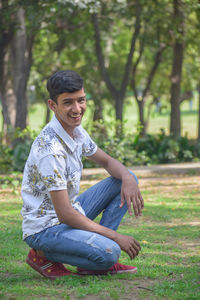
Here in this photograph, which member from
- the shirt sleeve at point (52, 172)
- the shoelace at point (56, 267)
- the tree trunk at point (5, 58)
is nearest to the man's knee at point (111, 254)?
the shoelace at point (56, 267)

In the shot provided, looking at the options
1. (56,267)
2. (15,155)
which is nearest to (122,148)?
(15,155)

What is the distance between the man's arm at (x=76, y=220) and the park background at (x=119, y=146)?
11.8 inches

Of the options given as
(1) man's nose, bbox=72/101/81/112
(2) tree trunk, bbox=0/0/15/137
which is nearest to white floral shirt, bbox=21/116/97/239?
(1) man's nose, bbox=72/101/81/112

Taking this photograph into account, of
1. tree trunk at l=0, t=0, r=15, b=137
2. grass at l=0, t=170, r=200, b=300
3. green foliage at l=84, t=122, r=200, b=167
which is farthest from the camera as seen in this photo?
tree trunk at l=0, t=0, r=15, b=137

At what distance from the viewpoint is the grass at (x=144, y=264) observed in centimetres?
362

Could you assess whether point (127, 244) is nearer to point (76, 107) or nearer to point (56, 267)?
point (56, 267)

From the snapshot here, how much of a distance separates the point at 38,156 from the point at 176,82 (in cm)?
1168

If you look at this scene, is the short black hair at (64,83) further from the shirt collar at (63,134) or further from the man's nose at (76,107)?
the shirt collar at (63,134)

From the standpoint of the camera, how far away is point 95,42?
14141mm

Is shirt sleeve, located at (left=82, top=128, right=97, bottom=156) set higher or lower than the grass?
higher

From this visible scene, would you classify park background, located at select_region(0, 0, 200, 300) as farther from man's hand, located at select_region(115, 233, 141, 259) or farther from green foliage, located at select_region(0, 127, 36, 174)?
man's hand, located at select_region(115, 233, 141, 259)

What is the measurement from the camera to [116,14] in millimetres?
15320

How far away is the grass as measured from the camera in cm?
362

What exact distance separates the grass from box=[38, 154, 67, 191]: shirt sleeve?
725 millimetres
